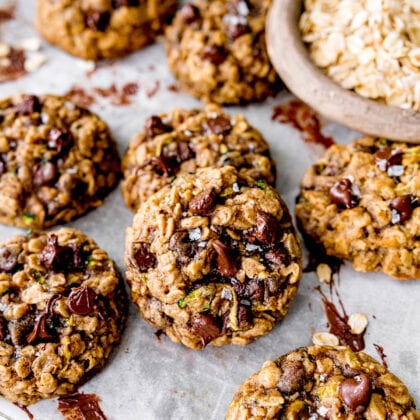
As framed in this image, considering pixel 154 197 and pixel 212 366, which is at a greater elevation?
pixel 154 197

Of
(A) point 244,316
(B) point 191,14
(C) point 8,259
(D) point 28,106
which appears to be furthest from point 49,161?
(A) point 244,316

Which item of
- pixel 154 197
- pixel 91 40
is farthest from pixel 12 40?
pixel 154 197

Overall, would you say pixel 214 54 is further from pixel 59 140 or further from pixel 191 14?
pixel 59 140

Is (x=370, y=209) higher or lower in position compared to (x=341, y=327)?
higher

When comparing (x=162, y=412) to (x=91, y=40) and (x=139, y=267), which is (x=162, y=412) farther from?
(x=91, y=40)

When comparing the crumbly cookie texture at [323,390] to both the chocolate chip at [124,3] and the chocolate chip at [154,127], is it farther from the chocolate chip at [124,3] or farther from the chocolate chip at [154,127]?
the chocolate chip at [124,3]

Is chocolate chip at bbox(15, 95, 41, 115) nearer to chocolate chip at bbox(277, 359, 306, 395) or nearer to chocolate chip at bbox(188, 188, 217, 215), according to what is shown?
chocolate chip at bbox(188, 188, 217, 215)
